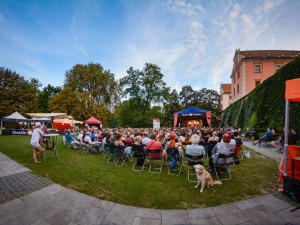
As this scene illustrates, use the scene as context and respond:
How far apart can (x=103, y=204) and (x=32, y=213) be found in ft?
4.23

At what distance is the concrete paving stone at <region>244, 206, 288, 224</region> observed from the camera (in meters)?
2.31

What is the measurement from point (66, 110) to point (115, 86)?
10225 millimetres

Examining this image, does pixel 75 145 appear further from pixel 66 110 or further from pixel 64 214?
pixel 66 110

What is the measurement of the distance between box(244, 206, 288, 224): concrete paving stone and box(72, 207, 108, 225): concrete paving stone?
2.73 metres

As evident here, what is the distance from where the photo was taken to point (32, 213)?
8.40ft

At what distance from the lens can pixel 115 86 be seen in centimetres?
2838

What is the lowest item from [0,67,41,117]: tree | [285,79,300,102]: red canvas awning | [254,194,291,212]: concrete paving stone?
[254,194,291,212]: concrete paving stone

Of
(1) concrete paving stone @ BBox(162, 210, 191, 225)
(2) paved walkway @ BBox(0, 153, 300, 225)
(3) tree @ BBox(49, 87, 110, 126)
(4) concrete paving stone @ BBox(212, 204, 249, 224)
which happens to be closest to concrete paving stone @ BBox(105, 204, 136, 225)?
(2) paved walkway @ BBox(0, 153, 300, 225)

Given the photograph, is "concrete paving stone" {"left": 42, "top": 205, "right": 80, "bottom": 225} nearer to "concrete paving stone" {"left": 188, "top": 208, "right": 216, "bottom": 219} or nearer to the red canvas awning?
"concrete paving stone" {"left": 188, "top": 208, "right": 216, "bottom": 219}

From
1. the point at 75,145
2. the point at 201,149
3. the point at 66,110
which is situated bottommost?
the point at 75,145

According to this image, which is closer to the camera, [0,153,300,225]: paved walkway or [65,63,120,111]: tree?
[0,153,300,225]: paved walkway

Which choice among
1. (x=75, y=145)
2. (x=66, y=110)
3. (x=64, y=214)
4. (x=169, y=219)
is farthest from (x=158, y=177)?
(x=66, y=110)

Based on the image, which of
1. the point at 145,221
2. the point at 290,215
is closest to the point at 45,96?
the point at 145,221

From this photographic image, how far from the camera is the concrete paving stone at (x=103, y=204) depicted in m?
2.78
